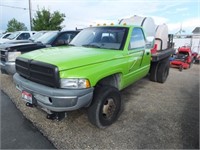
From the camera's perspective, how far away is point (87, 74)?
2.69 m

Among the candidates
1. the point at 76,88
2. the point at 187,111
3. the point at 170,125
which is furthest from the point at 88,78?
the point at 187,111

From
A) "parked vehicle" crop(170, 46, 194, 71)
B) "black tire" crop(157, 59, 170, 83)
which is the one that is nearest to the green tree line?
"parked vehicle" crop(170, 46, 194, 71)

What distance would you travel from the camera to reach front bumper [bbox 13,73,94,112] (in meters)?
2.55

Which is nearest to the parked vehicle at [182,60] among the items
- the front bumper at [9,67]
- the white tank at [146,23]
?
the white tank at [146,23]

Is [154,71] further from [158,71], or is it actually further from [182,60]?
[182,60]

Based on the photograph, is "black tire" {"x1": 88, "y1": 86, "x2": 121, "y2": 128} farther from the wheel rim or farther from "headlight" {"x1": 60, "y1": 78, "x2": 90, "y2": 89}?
"headlight" {"x1": 60, "y1": 78, "x2": 90, "y2": 89}

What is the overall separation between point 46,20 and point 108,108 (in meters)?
22.1

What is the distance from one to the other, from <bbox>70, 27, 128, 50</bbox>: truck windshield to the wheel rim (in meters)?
1.11

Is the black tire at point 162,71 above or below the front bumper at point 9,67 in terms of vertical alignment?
below

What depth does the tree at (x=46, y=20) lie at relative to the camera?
2275 cm

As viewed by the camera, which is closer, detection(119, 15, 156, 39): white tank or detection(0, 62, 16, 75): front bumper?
detection(0, 62, 16, 75): front bumper

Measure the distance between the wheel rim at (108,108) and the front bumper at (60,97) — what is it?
53 centimetres

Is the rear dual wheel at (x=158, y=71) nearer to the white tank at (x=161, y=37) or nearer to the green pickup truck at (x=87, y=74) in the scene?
the white tank at (x=161, y=37)

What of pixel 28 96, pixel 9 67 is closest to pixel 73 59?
pixel 28 96
